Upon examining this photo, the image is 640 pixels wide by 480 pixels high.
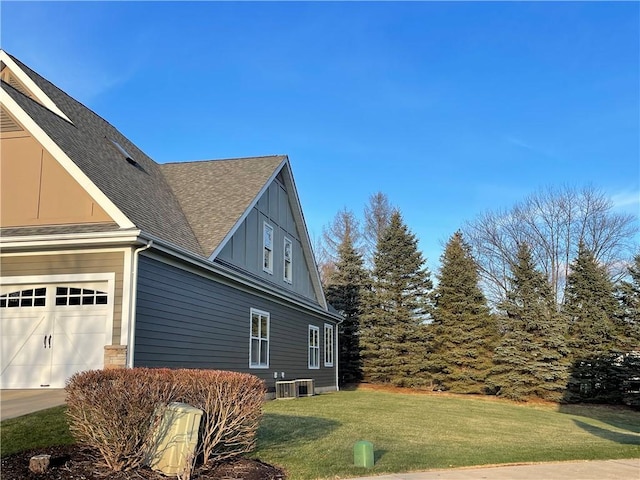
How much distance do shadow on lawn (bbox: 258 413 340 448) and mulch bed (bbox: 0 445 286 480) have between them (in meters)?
1.61


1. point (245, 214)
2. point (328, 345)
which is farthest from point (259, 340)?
point (328, 345)

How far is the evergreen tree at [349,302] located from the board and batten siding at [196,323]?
1214cm

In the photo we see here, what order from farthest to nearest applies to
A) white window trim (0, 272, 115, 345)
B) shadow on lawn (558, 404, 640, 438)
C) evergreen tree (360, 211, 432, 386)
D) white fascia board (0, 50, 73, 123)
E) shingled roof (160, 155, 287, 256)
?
1. evergreen tree (360, 211, 432, 386)
2. shadow on lawn (558, 404, 640, 438)
3. shingled roof (160, 155, 287, 256)
4. white fascia board (0, 50, 73, 123)
5. white window trim (0, 272, 115, 345)

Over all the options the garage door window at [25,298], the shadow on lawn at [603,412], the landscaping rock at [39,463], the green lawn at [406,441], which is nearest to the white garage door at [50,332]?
the garage door window at [25,298]

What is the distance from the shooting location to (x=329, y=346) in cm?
2386

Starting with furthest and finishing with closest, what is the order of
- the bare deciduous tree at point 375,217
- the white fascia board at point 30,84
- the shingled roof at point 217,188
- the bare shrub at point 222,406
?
the bare deciduous tree at point 375,217, the shingled roof at point 217,188, the white fascia board at point 30,84, the bare shrub at point 222,406

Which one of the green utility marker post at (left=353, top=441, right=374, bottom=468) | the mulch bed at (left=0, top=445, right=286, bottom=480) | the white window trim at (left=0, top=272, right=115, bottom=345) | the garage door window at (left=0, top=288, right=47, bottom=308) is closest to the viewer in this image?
the mulch bed at (left=0, top=445, right=286, bottom=480)

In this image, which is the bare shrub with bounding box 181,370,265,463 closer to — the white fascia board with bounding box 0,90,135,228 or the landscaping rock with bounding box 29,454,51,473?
the landscaping rock with bounding box 29,454,51,473

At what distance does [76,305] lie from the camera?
1035 cm

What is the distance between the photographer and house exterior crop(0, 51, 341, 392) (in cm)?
1010

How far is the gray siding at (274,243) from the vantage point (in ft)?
49.5

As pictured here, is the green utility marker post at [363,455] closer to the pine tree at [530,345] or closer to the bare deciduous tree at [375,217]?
the pine tree at [530,345]

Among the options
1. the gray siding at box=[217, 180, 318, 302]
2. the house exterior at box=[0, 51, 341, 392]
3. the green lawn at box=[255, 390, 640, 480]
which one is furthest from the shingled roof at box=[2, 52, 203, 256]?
the green lawn at box=[255, 390, 640, 480]

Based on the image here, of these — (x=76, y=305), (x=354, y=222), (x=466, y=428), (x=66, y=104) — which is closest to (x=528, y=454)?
(x=466, y=428)
